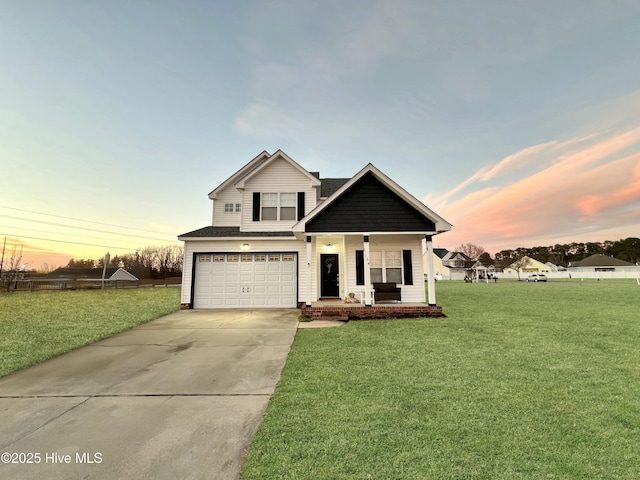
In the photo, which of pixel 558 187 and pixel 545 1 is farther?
pixel 558 187

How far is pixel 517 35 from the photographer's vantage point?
13.1 metres

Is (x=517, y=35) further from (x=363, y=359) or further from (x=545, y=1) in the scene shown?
(x=363, y=359)

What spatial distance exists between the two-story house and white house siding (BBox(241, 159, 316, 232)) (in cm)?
5

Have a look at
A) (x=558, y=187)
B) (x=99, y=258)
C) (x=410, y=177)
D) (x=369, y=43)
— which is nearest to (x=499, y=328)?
(x=369, y=43)

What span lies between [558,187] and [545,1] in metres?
12.9

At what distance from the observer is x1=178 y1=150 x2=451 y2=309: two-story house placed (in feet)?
35.9

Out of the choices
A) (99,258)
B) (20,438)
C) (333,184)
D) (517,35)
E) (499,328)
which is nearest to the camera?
(20,438)

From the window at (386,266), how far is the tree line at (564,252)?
7815cm

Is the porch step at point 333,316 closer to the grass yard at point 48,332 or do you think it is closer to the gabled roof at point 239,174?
the grass yard at point 48,332

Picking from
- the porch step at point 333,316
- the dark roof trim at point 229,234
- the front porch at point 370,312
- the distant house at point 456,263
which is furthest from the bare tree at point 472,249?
the porch step at point 333,316

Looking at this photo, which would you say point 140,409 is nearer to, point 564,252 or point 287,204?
point 287,204

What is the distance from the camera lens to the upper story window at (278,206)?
13.9 m

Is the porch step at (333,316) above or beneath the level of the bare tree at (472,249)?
beneath

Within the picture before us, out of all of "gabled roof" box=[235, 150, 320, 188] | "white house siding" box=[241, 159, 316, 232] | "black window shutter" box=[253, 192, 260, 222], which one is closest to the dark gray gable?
"white house siding" box=[241, 159, 316, 232]
